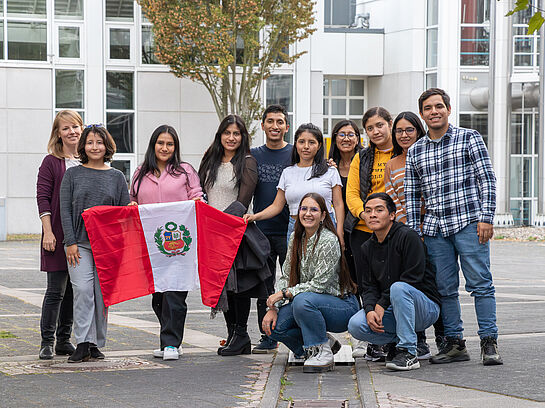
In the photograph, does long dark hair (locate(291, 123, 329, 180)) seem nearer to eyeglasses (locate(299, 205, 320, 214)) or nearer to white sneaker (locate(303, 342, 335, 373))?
eyeglasses (locate(299, 205, 320, 214))

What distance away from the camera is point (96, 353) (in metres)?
8.04

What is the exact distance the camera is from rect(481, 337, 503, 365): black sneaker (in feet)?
24.3

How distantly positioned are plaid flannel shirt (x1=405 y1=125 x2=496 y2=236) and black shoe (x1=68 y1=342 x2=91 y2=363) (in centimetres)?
282

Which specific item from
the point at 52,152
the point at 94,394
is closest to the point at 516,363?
the point at 94,394

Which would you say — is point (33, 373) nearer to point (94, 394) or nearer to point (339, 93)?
point (94, 394)

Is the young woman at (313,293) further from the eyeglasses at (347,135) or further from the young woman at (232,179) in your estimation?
the eyeglasses at (347,135)

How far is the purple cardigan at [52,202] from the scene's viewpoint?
26.7 feet

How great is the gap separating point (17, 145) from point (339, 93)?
14012 mm

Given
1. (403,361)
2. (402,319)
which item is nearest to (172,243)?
(402,319)

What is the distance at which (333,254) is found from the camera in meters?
7.56

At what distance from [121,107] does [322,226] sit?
2413 cm

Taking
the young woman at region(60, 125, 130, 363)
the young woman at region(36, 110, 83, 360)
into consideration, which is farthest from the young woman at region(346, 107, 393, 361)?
the young woman at region(36, 110, 83, 360)

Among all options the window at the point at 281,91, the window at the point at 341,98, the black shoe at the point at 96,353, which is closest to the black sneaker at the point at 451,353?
the black shoe at the point at 96,353

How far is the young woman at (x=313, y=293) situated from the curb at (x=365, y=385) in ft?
0.87
